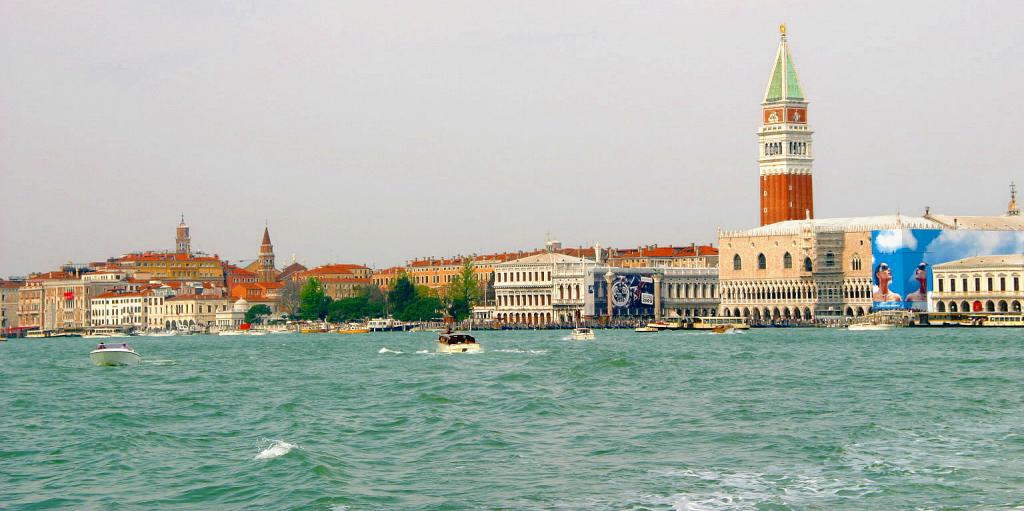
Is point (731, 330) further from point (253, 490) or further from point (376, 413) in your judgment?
point (253, 490)

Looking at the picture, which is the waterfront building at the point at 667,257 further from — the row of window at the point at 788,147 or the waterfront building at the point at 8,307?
the waterfront building at the point at 8,307

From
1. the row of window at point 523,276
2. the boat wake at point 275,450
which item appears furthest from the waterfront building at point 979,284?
the boat wake at point 275,450

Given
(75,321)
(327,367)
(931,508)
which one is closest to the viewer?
(931,508)

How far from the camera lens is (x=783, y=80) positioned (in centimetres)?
11438

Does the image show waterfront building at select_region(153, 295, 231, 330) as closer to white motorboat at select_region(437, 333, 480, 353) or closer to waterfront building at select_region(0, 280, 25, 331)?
waterfront building at select_region(0, 280, 25, 331)

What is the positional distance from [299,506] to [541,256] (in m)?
104

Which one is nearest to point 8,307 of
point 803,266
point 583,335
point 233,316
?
point 233,316

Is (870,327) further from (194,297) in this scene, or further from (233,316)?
(194,297)

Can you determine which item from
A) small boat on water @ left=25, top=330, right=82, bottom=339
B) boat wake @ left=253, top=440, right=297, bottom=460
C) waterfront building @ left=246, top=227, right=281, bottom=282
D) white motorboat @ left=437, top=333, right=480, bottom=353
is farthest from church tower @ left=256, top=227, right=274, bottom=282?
boat wake @ left=253, top=440, right=297, bottom=460

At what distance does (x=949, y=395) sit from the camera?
3238cm

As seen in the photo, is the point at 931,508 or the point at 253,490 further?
the point at 253,490

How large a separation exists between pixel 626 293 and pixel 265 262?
53266 millimetres

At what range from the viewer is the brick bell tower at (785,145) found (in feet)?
374

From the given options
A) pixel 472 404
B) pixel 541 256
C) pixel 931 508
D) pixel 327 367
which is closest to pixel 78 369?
pixel 327 367
